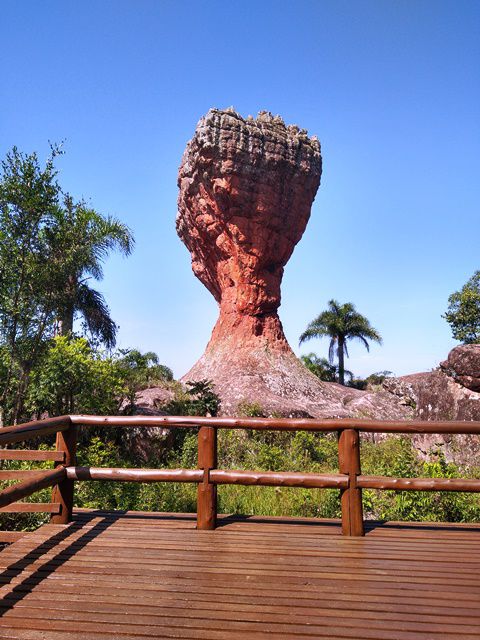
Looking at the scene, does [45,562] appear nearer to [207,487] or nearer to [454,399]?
[207,487]

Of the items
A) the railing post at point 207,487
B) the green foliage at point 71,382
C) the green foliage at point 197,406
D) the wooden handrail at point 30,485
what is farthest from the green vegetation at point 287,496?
the green foliage at point 197,406

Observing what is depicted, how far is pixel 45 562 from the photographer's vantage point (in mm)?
3527

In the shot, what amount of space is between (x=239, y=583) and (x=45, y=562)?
1.51m

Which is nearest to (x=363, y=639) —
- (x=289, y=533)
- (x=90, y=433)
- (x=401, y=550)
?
(x=401, y=550)

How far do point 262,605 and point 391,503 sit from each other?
492cm

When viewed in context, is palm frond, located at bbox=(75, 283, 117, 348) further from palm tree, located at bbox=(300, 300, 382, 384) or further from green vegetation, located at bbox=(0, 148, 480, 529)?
palm tree, located at bbox=(300, 300, 382, 384)

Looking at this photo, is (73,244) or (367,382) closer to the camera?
(73,244)

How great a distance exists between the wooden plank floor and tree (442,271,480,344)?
31.8 metres

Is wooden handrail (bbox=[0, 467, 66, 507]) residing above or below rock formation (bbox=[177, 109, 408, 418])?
below

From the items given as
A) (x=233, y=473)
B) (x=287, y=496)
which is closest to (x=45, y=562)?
(x=233, y=473)

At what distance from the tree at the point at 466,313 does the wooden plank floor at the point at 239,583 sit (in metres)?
31.8

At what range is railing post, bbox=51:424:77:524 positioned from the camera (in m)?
4.57

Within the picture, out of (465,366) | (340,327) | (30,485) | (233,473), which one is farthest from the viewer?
(340,327)

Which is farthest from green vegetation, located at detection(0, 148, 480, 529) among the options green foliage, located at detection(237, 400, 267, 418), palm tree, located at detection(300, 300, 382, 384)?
palm tree, located at detection(300, 300, 382, 384)
